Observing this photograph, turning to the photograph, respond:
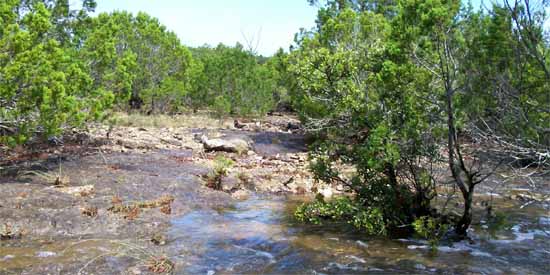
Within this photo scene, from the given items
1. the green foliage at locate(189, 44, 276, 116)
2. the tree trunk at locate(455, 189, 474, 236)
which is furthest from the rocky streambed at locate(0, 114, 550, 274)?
the green foliage at locate(189, 44, 276, 116)

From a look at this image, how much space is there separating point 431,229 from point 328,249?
70.2 inches

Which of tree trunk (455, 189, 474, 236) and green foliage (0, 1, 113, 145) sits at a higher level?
green foliage (0, 1, 113, 145)

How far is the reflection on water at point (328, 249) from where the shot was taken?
7.82 m

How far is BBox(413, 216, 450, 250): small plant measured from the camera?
8551 millimetres

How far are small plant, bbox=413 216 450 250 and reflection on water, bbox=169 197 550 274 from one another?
18cm

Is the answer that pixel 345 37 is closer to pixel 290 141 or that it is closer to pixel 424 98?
pixel 290 141

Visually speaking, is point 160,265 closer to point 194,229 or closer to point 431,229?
point 194,229

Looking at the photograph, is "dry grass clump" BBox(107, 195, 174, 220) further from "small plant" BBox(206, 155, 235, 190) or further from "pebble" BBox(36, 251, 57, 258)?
"pebble" BBox(36, 251, 57, 258)

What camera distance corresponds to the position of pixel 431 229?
8.81 metres

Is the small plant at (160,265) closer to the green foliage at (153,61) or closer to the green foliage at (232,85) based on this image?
the green foliage at (153,61)

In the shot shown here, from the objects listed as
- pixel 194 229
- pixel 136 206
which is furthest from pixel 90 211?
pixel 194 229

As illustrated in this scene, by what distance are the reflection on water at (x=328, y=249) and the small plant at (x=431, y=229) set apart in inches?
7.0

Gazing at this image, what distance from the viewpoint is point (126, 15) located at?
82.1ft

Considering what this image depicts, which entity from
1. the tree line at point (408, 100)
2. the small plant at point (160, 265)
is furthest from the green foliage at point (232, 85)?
the small plant at point (160, 265)
